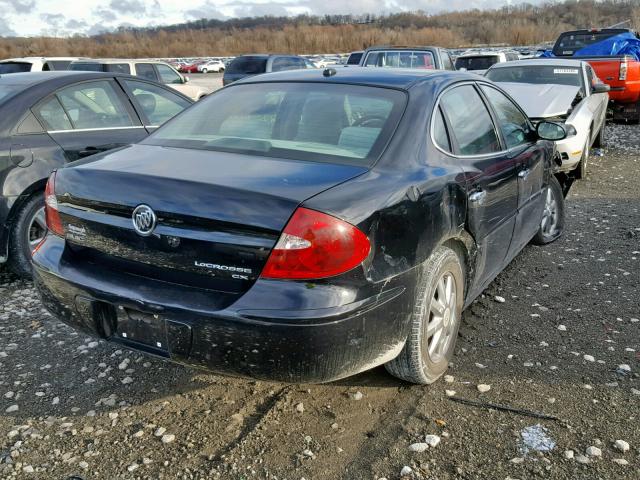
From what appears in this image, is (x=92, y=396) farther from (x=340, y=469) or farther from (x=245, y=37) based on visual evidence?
(x=245, y=37)

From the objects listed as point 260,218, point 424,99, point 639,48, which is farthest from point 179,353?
point 639,48

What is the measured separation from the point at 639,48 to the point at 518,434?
1579cm

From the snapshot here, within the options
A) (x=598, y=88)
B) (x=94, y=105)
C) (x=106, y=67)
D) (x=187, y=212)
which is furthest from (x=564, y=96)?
(x=106, y=67)

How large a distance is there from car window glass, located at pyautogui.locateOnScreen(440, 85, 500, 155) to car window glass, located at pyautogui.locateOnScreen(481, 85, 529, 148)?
0.73ft

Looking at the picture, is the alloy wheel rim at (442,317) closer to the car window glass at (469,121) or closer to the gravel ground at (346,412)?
the gravel ground at (346,412)

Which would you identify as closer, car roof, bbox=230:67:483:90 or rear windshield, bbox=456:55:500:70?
car roof, bbox=230:67:483:90

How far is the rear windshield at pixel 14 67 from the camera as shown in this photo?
13008 millimetres

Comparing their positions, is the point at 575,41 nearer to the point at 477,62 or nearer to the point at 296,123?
the point at 477,62

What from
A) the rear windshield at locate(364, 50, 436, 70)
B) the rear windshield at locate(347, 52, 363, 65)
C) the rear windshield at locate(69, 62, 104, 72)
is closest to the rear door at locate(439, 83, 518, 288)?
the rear windshield at locate(364, 50, 436, 70)

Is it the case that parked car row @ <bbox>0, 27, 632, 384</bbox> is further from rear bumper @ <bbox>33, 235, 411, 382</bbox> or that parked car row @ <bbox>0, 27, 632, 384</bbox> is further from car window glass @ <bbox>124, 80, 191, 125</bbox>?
car window glass @ <bbox>124, 80, 191, 125</bbox>

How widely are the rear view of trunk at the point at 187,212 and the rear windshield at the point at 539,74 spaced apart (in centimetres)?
784

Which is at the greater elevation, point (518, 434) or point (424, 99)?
point (424, 99)

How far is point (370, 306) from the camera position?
2.45m

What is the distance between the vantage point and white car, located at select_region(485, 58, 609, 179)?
7562 mm
